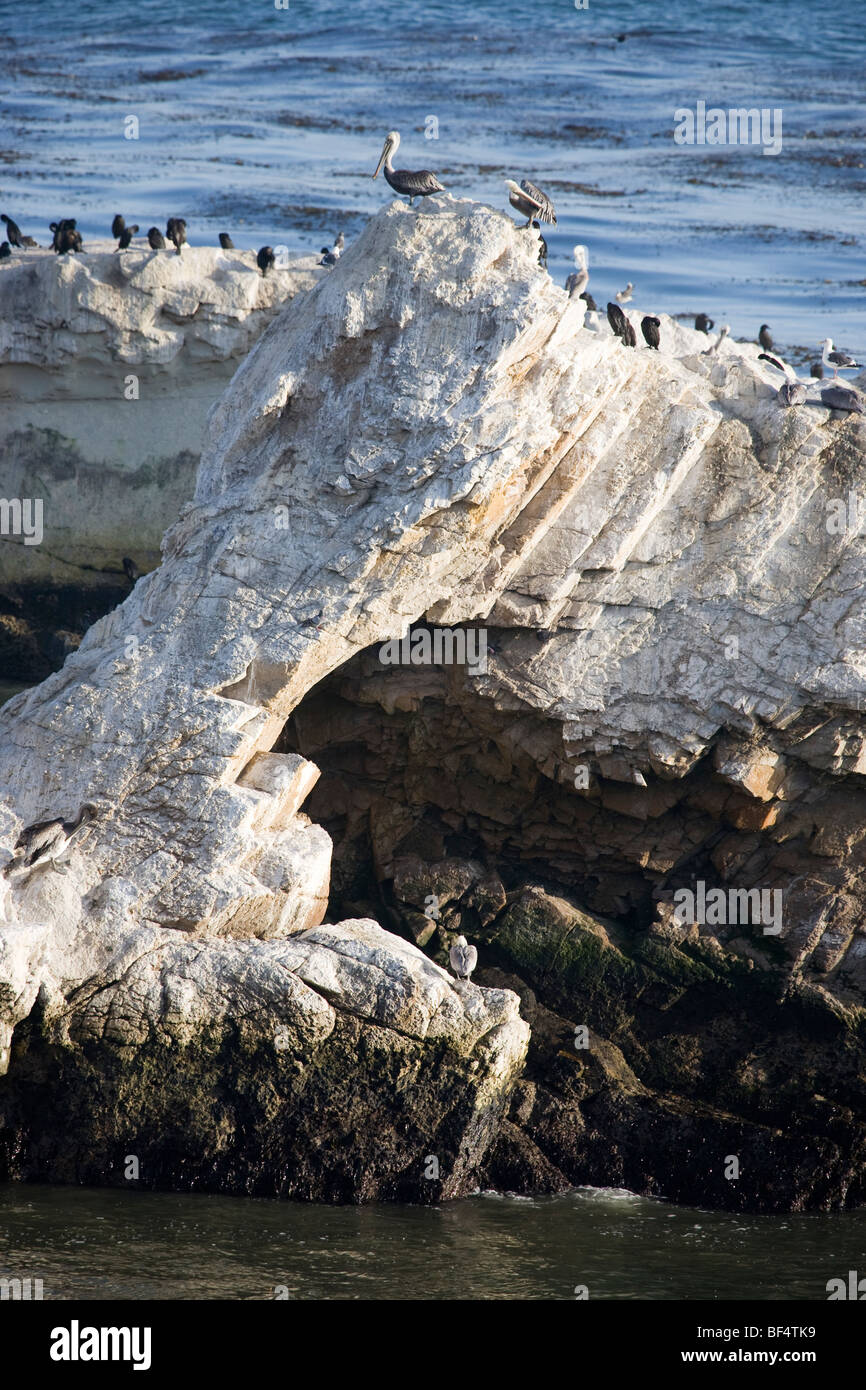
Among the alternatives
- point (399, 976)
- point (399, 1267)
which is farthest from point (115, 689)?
point (399, 1267)

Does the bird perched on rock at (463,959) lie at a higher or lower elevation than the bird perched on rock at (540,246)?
lower

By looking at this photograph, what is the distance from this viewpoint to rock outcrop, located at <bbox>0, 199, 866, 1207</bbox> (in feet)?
40.9

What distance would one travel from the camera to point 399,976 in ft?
41.5

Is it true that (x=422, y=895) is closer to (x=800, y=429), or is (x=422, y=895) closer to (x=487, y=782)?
(x=487, y=782)

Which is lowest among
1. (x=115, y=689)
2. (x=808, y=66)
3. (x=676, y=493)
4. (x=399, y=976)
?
(x=399, y=976)

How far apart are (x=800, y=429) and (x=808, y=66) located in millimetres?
25616

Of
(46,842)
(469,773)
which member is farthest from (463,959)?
(46,842)

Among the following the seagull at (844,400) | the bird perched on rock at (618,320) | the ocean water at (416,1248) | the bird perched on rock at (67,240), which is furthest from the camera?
the bird perched on rock at (67,240)

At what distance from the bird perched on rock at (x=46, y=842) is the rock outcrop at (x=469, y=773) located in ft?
0.51

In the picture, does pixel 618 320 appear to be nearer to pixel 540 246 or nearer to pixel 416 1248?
pixel 540 246

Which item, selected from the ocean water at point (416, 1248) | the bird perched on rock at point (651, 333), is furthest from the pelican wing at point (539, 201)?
the ocean water at point (416, 1248)

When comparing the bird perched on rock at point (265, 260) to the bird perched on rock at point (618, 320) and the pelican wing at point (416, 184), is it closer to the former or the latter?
the pelican wing at point (416, 184)

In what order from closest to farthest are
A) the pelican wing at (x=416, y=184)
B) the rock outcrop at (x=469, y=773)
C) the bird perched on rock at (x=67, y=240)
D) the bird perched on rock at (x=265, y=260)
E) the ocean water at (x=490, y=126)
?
the rock outcrop at (x=469, y=773), the pelican wing at (x=416, y=184), the bird perched on rock at (x=265, y=260), the bird perched on rock at (x=67, y=240), the ocean water at (x=490, y=126)

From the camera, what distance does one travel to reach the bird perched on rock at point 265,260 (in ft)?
64.3
